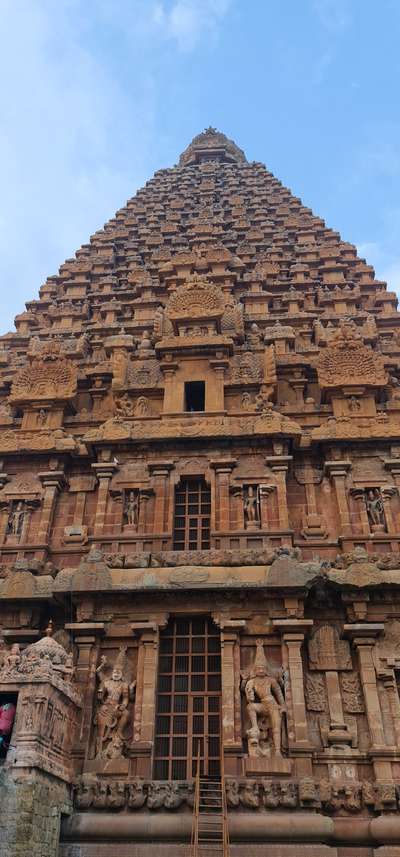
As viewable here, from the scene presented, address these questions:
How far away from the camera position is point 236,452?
1900 cm

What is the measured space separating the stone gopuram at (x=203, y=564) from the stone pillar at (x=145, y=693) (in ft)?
0.15

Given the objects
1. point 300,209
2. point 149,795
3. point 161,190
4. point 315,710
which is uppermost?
point 161,190

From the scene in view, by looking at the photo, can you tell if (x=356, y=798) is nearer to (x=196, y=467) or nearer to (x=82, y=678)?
(x=82, y=678)

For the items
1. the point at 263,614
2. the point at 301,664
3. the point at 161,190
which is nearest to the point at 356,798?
the point at 301,664

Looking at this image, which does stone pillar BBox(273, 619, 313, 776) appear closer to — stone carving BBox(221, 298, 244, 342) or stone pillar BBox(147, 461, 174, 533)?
stone pillar BBox(147, 461, 174, 533)

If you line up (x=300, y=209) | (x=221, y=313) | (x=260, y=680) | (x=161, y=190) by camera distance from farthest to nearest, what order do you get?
(x=161, y=190) → (x=300, y=209) → (x=221, y=313) → (x=260, y=680)

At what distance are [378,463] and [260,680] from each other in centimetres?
753

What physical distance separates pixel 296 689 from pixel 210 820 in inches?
123

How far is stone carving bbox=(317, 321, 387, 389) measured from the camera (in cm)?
2078

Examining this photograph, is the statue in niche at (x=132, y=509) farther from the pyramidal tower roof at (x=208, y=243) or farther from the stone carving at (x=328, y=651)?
the pyramidal tower roof at (x=208, y=243)

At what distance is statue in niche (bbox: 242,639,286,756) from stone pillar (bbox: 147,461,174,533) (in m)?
4.77

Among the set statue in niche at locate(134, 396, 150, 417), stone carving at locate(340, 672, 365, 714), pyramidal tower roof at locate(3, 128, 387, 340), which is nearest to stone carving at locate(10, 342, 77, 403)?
statue in niche at locate(134, 396, 150, 417)

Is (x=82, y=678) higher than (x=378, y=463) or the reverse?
the reverse

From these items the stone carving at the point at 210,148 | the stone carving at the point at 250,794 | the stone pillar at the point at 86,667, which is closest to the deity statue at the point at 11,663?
the stone pillar at the point at 86,667
